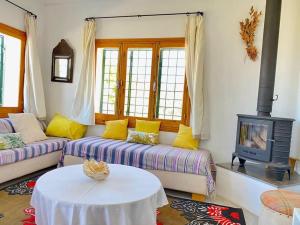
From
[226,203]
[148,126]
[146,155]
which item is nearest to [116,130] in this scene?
[148,126]

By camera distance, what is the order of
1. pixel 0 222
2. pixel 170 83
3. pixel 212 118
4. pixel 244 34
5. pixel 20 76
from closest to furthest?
pixel 0 222 → pixel 244 34 → pixel 212 118 → pixel 170 83 → pixel 20 76

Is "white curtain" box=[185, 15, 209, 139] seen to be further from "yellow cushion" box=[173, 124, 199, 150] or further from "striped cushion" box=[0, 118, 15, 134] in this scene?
"striped cushion" box=[0, 118, 15, 134]

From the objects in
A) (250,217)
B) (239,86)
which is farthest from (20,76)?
(250,217)

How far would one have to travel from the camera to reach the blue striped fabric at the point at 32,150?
292 cm

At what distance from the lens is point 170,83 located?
12.8 feet

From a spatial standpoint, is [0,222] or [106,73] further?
[106,73]

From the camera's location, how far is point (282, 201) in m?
1.94

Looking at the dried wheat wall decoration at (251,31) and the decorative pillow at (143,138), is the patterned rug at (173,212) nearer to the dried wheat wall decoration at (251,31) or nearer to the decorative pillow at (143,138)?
the decorative pillow at (143,138)

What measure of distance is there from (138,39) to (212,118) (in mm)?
1731

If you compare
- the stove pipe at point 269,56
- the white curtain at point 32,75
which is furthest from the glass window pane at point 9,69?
the stove pipe at point 269,56

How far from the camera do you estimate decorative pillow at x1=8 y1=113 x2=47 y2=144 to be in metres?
3.58

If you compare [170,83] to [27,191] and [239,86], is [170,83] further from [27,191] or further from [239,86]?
[27,191]

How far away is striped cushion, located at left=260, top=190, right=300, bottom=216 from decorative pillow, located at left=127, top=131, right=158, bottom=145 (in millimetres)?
1862

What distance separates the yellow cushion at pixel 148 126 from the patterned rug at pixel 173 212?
3.88 ft
